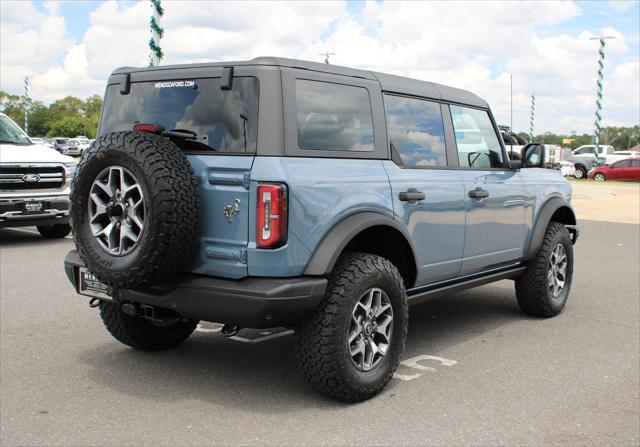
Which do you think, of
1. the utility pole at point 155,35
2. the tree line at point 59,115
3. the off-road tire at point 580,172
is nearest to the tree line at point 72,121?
the tree line at point 59,115

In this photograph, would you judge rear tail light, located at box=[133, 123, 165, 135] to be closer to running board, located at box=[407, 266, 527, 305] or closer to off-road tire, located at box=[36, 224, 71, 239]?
running board, located at box=[407, 266, 527, 305]

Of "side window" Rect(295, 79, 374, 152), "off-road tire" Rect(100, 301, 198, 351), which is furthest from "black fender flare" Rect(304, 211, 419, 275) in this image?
"off-road tire" Rect(100, 301, 198, 351)

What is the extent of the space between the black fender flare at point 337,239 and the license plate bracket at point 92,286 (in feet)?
4.07

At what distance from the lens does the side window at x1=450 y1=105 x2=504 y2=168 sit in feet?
18.2

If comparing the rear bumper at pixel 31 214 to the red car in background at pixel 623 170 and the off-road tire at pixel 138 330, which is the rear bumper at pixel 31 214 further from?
the red car in background at pixel 623 170

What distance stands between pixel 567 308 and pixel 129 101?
4.50 meters

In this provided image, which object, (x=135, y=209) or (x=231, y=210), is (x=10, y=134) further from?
(x=231, y=210)

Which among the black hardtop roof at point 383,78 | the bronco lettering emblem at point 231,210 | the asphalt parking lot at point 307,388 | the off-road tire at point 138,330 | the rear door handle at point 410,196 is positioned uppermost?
the black hardtop roof at point 383,78

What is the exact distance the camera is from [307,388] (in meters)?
4.50

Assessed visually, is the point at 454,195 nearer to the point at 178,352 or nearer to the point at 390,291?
the point at 390,291

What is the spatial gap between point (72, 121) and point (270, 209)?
116m

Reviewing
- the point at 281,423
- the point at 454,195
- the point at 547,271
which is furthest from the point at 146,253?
the point at 547,271

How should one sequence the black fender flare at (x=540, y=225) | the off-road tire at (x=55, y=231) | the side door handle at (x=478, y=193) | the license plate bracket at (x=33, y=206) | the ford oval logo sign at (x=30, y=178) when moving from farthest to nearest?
1. the off-road tire at (x=55, y=231)
2. the ford oval logo sign at (x=30, y=178)
3. the license plate bracket at (x=33, y=206)
4. the black fender flare at (x=540, y=225)
5. the side door handle at (x=478, y=193)

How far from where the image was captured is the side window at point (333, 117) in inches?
165
